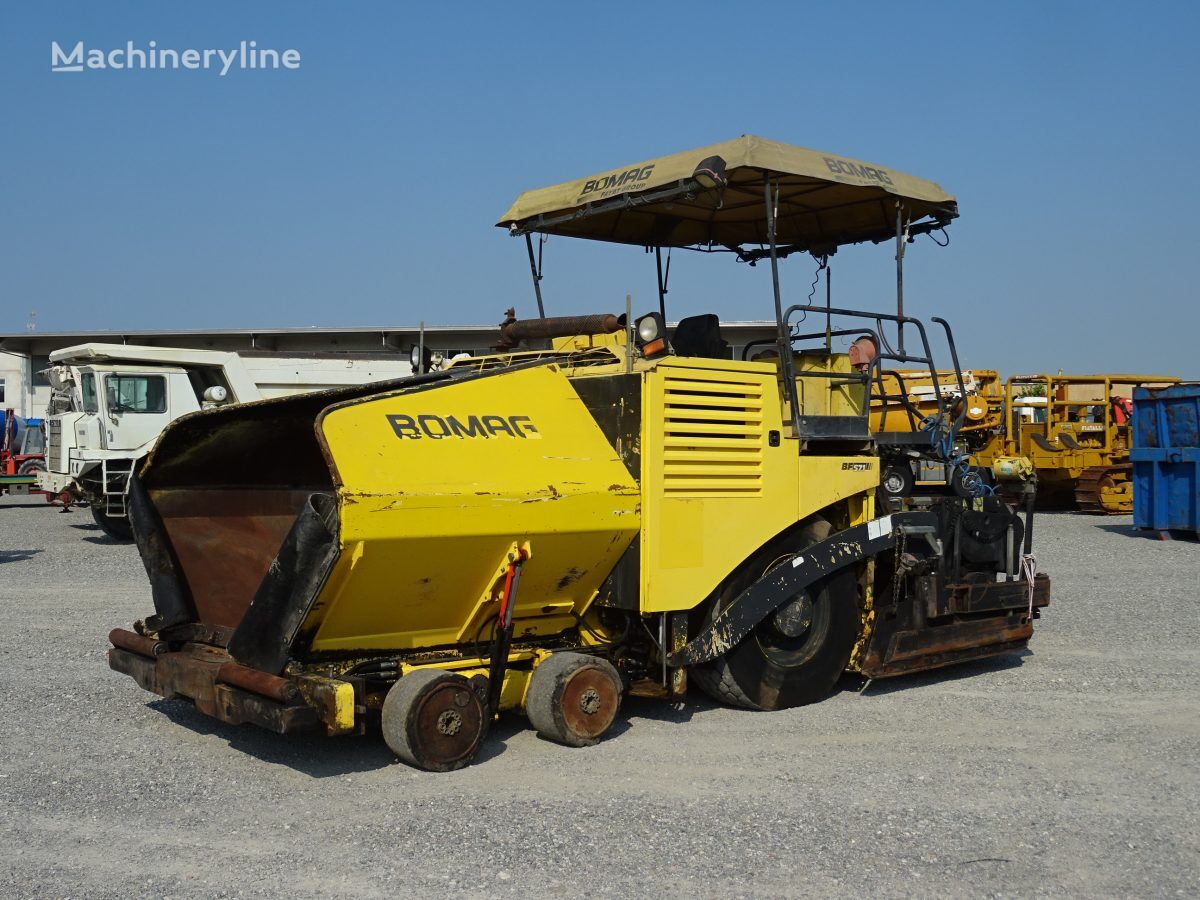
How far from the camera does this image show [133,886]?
4027 millimetres

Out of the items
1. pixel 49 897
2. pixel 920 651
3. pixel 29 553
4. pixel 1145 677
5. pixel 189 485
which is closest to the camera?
pixel 49 897

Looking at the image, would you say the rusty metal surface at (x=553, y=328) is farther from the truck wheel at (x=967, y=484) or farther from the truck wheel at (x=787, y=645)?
the truck wheel at (x=967, y=484)

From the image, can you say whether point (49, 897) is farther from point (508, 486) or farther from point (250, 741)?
point (508, 486)

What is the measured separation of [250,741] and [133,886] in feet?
6.30

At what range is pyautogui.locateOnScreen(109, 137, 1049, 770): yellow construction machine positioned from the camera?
516 cm

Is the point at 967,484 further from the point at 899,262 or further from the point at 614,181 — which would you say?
the point at 614,181

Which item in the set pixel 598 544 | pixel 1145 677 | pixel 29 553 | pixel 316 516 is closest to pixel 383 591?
pixel 316 516

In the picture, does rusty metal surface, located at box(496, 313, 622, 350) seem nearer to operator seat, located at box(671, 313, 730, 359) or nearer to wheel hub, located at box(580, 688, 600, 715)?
operator seat, located at box(671, 313, 730, 359)

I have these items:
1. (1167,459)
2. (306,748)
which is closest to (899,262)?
(306,748)

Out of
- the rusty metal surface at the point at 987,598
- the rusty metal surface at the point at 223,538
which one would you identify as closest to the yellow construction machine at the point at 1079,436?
the rusty metal surface at the point at 987,598

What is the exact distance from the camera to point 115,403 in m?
16.6

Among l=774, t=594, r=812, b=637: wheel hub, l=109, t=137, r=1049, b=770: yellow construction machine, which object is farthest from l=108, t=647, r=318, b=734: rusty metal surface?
l=774, t=594, r=812, b=637: wheel hub

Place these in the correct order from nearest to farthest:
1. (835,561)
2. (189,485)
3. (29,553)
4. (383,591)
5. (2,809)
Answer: (2,809) < (383,591) < (189,485) < (835,561) < (29,553)

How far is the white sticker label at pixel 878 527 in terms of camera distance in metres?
6.75
